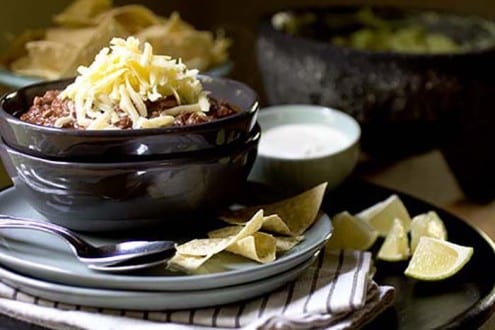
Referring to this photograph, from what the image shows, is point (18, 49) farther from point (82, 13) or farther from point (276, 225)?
point (276, 225)

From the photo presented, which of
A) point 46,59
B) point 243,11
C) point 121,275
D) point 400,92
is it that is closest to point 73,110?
point 121,275

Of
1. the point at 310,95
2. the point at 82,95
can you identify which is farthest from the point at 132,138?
the point at 310,95

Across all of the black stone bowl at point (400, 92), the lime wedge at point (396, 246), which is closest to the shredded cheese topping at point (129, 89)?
the lime wedge at point (396, 246)

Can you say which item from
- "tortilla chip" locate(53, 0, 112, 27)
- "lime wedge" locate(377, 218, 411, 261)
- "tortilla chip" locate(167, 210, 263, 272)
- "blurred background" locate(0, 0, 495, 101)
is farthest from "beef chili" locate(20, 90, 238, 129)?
"blurred background" locate(0, 0, 495, 101)

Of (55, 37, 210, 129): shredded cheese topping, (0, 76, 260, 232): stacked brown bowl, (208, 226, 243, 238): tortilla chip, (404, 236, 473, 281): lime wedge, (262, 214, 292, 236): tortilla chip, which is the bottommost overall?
(404, 236, 473, 281): lime wedge

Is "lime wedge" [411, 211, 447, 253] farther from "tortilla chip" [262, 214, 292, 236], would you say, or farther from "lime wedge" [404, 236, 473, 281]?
"tortilla chip" [262, 214, 292, 236]

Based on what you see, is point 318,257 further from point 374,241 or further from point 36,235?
point 36,235

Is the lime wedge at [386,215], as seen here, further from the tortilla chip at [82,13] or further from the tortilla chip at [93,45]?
the tortilla chip at [82,13]
